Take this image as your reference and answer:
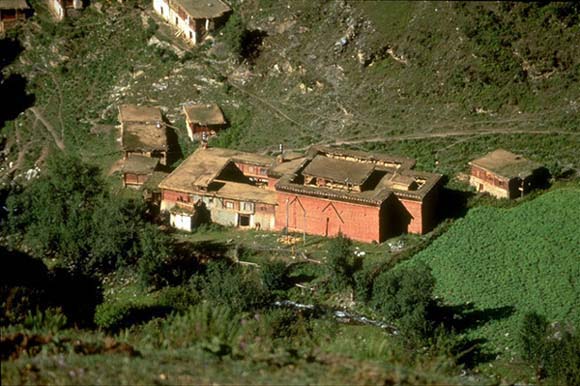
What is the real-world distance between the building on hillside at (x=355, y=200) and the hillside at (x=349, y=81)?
238cm

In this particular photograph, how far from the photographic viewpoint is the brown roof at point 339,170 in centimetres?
3678

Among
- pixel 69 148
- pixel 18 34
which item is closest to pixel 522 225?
pixel 69 148

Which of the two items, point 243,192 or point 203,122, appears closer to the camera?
point 243,192

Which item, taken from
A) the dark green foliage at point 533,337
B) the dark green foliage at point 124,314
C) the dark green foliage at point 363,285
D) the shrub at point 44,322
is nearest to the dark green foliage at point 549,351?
the dark green foliage at point 533,337

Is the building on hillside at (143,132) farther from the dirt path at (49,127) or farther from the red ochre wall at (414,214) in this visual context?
the red ochre wall at (414,214)

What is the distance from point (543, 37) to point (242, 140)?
962cm

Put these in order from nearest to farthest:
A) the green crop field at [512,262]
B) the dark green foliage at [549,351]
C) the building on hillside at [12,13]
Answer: the dark green foliage at [549,351], the green crop field at [512,262], the building on hillside at [12,13]

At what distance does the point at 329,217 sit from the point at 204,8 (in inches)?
467

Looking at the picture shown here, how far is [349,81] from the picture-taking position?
42656 millimetres

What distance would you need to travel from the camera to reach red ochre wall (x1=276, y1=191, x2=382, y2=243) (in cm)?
3638

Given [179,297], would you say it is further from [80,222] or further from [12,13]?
[12,13]

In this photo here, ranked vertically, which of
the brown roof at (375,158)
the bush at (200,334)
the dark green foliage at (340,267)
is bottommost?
the bush at (200,334)

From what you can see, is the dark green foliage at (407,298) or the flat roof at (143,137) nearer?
the dark green foliage at (407,298)

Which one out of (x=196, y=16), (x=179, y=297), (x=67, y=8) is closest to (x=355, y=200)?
(x=179, y=297)
